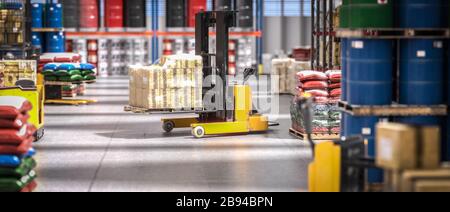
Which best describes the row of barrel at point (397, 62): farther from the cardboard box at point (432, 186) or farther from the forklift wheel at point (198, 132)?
the forklift wheel at point (198, 132)

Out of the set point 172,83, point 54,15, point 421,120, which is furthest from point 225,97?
point 54,15

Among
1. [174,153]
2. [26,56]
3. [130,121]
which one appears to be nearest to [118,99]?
[26,56]

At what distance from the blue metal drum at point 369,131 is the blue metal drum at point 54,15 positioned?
48.2 ft

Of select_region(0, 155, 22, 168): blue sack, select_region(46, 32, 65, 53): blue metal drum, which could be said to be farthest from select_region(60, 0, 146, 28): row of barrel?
select_region(0, 155, 22, 168): blue sack

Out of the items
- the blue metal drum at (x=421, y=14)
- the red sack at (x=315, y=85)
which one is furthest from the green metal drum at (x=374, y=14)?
the red sack at (x=315, y=85)

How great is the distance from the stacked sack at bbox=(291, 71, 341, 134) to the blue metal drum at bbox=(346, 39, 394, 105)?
392 centimetres

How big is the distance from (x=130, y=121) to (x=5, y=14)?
427 centimetres

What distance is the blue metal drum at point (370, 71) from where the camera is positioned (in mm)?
8500

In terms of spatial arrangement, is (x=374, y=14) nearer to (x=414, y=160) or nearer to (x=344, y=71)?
(x=344, y=71)

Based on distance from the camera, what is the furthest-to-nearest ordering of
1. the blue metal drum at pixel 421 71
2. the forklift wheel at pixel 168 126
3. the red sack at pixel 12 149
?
the forklift wheel at pixel 168 126, the blue metal drum at pixel 421 71, the red sack at pixel 12 149

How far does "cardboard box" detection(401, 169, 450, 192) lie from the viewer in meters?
5.94

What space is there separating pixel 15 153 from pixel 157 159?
10.2 feet

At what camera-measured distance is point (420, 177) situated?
Result: 596 centimetres
